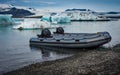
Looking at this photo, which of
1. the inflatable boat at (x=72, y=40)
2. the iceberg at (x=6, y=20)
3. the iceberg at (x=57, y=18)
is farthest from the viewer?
the iceberg at (x=57, y=18)

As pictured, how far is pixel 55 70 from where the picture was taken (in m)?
12.1

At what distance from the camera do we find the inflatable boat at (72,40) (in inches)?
860

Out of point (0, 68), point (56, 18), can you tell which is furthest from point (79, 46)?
point (56, 18)

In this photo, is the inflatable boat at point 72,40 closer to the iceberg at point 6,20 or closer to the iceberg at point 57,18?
the iceberg at point 6,20

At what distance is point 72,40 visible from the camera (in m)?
22.4

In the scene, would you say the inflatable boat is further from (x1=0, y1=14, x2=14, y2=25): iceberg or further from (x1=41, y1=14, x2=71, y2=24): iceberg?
(x1=41, y1=14, x2=71, y2=24): iceberg

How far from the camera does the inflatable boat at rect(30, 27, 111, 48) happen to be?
71.7ft

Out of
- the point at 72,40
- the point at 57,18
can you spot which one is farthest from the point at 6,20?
the point at 72,40

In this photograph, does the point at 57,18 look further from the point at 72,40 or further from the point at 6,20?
the point at 72,40

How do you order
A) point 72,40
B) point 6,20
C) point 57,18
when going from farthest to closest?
1. point 57,18
2. point 6,20
3. point 72,40

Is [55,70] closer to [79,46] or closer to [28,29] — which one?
[79,46]

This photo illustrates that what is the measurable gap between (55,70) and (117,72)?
9.05 feet

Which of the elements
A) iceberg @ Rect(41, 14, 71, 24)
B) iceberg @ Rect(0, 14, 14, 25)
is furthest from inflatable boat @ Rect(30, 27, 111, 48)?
iceberg @ Rect(41, 14, 71, 24)

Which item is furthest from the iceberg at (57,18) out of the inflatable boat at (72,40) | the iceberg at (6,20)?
the inflatable boat at (72,40)
